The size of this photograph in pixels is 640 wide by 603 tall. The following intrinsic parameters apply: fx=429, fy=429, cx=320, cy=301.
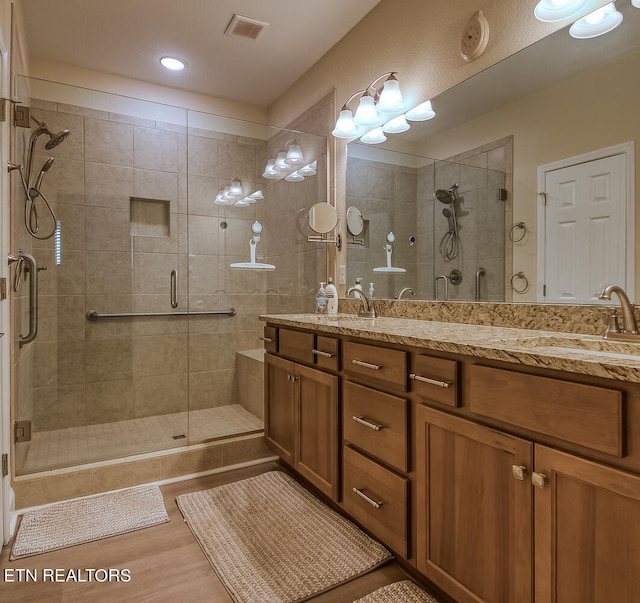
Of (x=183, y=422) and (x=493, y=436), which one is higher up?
(x=493, y=436)

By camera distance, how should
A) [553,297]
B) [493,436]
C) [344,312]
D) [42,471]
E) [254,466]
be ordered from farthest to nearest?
[344,312], [254,466], [42,471], [553,297], [493,436]

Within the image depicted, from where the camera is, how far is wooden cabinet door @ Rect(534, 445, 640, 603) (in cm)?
84

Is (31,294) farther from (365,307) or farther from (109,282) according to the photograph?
(365,307)

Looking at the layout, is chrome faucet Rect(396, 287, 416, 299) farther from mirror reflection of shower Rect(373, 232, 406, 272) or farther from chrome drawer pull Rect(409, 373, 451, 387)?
chrome drawer pull Rect(409, 373, 451, 387)

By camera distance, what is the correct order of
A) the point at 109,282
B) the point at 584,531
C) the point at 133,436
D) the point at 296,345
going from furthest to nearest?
the point at 109,282 → the point at 133,436 → the point at 296,345 → the point at 584,531

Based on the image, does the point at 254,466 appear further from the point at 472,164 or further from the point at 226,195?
the point at 472,164

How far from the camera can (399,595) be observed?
1439 mm

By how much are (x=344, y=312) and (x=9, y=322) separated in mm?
1751

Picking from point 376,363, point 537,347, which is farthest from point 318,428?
point 537,347

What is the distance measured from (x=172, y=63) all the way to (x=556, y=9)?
2.52 metres

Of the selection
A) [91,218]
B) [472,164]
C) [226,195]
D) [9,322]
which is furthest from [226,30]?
[9,322]

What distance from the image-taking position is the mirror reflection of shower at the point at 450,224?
2.00 m

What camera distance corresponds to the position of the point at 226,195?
9.85ft

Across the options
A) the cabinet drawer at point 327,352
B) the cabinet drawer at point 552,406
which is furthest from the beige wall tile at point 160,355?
the cabinet drawer at point 552,406
